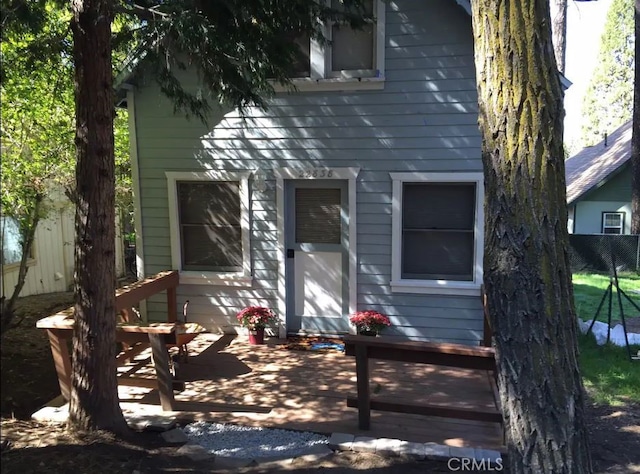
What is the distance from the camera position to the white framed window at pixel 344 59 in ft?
19.0

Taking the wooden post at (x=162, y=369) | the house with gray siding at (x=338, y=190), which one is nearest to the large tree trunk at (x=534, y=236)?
the wooden post at (x=162, y=369)

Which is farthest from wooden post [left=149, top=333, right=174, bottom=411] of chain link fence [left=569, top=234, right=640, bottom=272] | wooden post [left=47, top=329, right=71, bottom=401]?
chain link fence [left=569, top=234, right=640, bottom=272]

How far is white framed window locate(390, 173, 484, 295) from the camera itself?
5809mm

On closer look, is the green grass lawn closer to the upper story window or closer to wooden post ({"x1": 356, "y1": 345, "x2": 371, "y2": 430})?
wooden post ({"x1": 356, "y1": 345, "x2": 371, "y2": 430})

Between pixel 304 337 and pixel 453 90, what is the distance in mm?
3582

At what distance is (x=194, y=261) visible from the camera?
263 inches

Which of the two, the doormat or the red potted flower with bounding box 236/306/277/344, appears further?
the red potted flower with bounding box 236/306/277/344

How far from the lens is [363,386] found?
150 inches

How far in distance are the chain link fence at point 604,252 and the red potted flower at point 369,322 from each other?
8.33 metres

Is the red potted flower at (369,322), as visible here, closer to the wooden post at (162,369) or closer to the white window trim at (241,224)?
the white window trim at (241,224)

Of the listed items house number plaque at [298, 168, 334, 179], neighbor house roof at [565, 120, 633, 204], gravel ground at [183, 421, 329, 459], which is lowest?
gravel ground at [183, 421, 329, 459]

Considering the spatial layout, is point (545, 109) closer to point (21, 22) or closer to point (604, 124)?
point (21, 22)

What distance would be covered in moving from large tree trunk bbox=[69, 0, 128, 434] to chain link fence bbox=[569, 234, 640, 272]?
38.1 ft

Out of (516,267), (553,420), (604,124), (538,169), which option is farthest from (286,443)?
(604,124)
